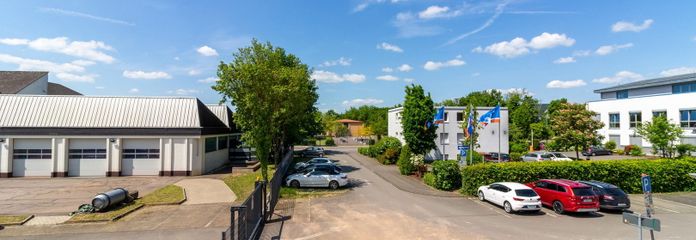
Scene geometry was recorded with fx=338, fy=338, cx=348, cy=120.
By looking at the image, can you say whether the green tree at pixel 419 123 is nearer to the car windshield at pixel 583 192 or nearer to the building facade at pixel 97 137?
the car windshield at pixel 583 192

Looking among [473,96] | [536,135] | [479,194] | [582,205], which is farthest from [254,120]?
[473,96]

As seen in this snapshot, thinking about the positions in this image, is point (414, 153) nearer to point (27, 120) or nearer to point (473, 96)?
point (27, 120)

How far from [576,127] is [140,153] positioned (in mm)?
41088

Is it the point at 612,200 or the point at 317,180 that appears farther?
the point at 317,180

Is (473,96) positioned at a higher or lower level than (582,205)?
higher

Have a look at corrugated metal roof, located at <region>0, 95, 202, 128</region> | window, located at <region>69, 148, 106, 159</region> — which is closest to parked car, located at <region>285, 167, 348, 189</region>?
corrugated metal roof, located at <region>0, 95, 202, 128</region>

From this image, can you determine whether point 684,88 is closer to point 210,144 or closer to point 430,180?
point 430,180

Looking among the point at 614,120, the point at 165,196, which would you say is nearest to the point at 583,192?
the point at 165,196

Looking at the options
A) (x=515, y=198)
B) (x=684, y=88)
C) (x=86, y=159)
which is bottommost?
(x=515, y=198)

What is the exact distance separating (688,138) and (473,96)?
45517 millimetres

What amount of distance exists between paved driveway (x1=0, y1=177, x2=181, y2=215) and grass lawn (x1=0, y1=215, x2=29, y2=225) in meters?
0.94

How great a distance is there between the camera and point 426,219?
15734mm

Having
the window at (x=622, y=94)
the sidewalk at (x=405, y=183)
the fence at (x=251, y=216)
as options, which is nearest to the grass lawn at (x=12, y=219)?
the fence at (x=251, y=216)

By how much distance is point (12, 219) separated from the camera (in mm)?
15359
